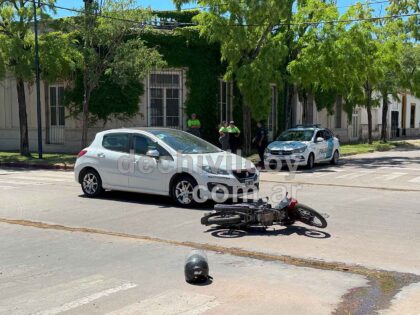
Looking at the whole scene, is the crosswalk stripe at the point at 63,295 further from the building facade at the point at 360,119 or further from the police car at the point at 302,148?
the building facade at the point at 360,119

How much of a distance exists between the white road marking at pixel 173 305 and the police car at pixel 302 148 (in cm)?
1396

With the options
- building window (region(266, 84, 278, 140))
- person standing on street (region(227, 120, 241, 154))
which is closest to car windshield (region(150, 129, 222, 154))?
person standing on street (region(227, 120, 241, 154))

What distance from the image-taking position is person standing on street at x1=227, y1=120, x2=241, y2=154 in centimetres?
2153

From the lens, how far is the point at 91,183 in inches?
478

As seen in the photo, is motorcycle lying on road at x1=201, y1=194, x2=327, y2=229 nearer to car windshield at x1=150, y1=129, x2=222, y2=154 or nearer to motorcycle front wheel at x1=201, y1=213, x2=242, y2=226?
motorcycle front wheel at x1=201, y1=213, x2=242, y2=226

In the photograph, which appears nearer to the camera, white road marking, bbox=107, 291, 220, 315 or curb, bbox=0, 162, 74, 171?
white road marking, bbox=107, 291, 220, 315

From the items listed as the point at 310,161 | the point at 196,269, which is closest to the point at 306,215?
the point at 196,269

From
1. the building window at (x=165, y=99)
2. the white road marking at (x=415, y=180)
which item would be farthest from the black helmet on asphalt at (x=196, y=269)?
the building window at (x=165, y=99)

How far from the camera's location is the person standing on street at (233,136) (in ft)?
70.6

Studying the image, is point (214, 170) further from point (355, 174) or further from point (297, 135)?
point (297, 135)

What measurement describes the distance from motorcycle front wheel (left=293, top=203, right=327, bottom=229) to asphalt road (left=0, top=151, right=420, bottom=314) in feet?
0.48

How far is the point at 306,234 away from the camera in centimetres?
828

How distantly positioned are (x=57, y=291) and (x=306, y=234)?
413cm

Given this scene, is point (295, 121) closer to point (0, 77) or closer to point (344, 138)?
point (344, 138)
